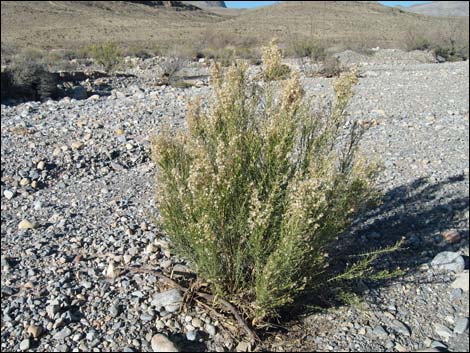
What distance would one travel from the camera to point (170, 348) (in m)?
3.13

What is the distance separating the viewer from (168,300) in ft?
11.9

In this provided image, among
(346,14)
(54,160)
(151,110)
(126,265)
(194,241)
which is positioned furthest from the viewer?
(346,14)

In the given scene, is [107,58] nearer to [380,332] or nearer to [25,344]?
[25,344]

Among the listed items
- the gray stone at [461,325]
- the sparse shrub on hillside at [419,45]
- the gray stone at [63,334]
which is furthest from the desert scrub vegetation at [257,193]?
the sparse shrub on hillside at [419,45]

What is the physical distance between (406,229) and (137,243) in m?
2.91

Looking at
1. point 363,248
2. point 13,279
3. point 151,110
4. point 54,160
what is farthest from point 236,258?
point 151,110

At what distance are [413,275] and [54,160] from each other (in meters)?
5.17

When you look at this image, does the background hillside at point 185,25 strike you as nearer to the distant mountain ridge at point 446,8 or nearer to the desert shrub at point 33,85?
the desert shrub at point 33,85

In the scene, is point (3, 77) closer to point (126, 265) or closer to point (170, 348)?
point (126, 265)

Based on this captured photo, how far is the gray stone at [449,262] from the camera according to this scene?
14.4 feet

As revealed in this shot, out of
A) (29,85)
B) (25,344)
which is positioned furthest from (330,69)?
(25,344)

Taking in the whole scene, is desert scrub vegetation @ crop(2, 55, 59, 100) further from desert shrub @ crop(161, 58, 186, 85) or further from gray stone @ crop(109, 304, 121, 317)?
gray stone @ crop(109, 304, 121, 317)

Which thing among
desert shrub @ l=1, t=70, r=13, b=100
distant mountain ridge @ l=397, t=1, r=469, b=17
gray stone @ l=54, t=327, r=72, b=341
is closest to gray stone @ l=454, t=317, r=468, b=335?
gray stone @ l=54, t=327, r=72, b=341

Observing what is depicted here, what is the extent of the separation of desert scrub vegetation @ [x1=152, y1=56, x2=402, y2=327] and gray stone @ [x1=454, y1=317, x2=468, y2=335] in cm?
77
